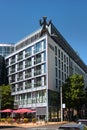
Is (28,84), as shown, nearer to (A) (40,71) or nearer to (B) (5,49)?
(A) (40,71)

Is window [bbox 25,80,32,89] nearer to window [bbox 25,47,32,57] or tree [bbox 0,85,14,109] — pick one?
tree [bbox 0,85,14,109]

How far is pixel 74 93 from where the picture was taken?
268ft

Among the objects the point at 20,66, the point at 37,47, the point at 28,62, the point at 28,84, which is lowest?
the point at 28,84

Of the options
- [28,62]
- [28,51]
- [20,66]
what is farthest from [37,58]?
[20,66]

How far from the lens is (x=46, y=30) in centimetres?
9162

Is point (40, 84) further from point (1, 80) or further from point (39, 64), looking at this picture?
point (1, 80)

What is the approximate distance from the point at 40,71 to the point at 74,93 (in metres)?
10.3

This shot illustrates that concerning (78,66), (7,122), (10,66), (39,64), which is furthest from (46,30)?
(78,66)

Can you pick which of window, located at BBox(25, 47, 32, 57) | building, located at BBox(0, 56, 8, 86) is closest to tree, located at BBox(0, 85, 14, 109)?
window, located at BBox(25, 47, 32, 57)

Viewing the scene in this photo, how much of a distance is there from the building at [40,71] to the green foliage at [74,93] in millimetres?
4171

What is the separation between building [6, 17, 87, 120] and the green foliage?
4171mm

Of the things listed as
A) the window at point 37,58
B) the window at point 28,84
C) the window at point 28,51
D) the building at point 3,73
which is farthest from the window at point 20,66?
the building at point 3,73

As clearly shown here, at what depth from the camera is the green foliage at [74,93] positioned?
3219 inches

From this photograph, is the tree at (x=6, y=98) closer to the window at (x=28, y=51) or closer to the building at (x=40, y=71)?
the building at (x=40, y=71)
